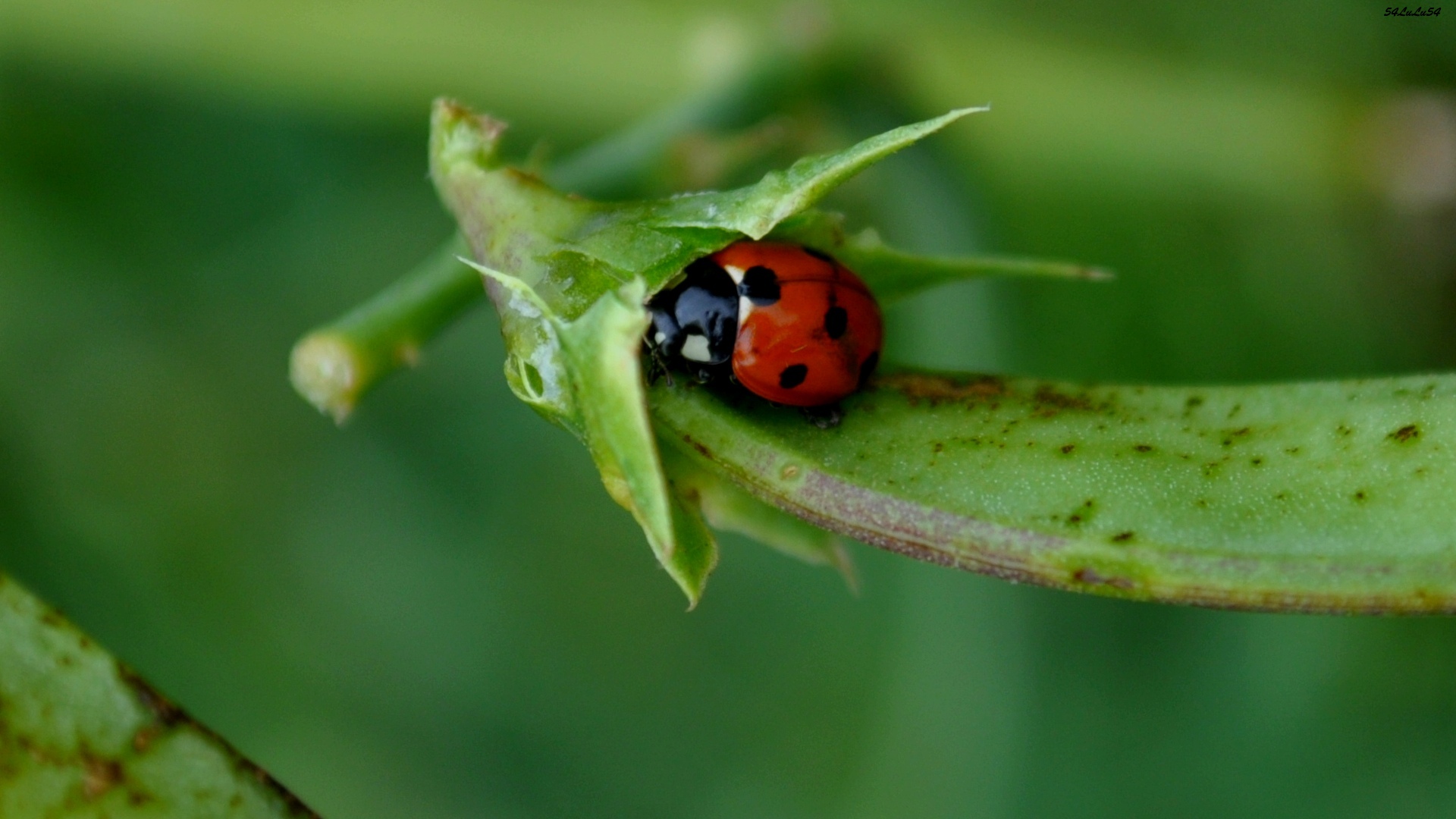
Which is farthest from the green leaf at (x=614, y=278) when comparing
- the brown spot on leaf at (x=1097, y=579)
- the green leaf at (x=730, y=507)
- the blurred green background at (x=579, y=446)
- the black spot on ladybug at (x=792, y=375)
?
the blurred green background at (x=579, y=446)

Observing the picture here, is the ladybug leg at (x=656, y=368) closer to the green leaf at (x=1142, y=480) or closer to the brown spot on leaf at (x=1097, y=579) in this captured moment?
the green leaf at (x=1142, y=480)

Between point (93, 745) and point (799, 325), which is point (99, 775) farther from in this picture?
point (799, 325)

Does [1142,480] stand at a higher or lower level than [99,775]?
higher

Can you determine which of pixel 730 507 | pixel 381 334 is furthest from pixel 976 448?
pixel 381 334

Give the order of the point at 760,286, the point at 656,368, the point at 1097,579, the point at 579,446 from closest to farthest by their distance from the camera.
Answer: the point at 1097,579
the point at 656,368
the point at 760,286
the point at 579,446

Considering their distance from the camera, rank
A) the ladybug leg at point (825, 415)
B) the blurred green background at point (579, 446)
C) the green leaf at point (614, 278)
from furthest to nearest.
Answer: the blurred green background at point (579, 446), the ladybug leg at point (825, 415), the green leaf at point (614, 278)

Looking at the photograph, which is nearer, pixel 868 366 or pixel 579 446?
pixel 868 366

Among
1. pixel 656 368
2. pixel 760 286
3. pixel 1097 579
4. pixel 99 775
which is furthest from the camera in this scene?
pixel 760 286
